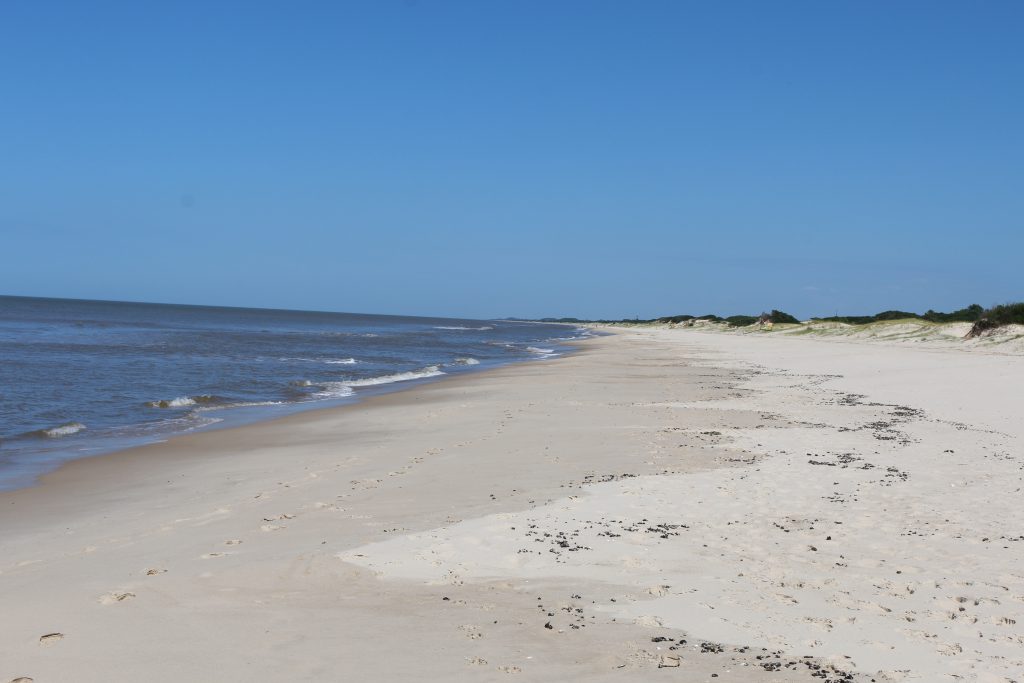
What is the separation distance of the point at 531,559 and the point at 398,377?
83.0 ft

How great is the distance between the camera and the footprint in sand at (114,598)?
5959mm

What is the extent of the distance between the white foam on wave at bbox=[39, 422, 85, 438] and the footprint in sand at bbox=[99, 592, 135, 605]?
35.6 ft

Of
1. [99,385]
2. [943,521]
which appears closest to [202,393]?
[99,385]

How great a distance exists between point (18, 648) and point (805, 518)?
720cm

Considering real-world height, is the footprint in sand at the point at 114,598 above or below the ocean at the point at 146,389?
above

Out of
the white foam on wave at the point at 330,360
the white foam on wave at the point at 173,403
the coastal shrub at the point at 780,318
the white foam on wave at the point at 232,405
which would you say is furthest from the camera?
the coastal shrub at the point at 780,318

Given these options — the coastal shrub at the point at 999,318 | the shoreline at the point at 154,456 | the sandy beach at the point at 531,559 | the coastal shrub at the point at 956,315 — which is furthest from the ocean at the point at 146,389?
the coastal shrub at the point at 956,315

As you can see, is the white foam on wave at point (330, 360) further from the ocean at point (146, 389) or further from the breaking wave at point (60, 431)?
the breaking wave at point (60, 431)

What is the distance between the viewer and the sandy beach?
5.03 metres

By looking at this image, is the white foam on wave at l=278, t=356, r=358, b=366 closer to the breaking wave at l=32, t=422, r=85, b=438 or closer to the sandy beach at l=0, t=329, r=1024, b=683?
the breaking wave at l=32, t=422, r=85, b=438

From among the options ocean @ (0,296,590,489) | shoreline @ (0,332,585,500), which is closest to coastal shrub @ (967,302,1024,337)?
ocean @ (0,296,590,489)

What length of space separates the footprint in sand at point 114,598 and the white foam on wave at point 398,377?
22134 mm

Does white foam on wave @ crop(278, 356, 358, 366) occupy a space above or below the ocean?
below

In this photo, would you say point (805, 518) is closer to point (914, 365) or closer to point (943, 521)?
point (943, 521)
